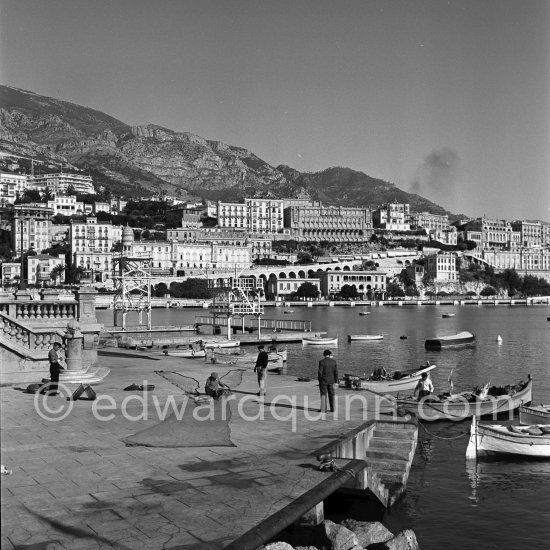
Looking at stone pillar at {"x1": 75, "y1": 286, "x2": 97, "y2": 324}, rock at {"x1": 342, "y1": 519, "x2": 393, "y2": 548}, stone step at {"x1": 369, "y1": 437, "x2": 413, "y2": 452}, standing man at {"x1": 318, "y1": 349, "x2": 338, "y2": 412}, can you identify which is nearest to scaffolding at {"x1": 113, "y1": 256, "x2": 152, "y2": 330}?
stone pillar at {"x1": 75, "y1": 286, "x2": 97, "y2": 324}

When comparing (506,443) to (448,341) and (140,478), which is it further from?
Answer: (448,341)

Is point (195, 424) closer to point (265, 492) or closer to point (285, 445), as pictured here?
point (285, 445)

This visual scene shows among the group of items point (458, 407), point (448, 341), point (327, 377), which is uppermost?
point (327, 377)

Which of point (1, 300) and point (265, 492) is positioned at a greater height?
point (1, 300)

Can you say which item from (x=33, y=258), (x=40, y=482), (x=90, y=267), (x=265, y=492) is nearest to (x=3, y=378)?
(x=40, y=482)

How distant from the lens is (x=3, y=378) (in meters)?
18.1

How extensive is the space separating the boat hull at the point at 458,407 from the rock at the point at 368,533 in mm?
10667

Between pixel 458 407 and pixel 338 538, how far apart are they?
13882 millimetres

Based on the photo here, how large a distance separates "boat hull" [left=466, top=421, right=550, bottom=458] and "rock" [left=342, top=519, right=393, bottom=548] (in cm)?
799

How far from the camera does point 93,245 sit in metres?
181

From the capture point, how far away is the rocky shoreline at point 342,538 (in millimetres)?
9711

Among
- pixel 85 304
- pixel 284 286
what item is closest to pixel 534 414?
pixel 85 304

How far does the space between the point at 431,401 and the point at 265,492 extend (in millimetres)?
13758

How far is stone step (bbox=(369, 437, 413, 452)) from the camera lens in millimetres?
13844
